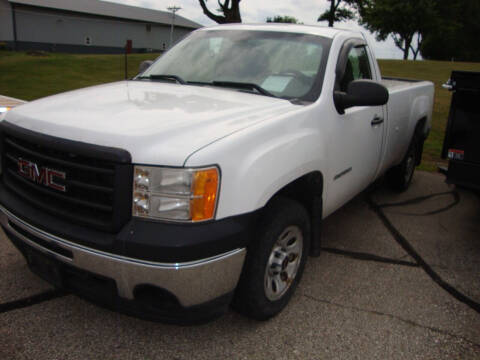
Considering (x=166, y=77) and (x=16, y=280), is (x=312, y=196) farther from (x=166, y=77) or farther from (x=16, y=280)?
(x=16, y=280)

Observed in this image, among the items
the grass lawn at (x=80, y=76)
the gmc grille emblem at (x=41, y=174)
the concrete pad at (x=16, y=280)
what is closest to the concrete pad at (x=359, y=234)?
the concrete pad at (x=16, y=280)

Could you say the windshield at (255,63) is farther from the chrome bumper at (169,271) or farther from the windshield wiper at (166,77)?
the chrome bumper at (169,271)

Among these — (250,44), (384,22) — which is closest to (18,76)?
(250,44)

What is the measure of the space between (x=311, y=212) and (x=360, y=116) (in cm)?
101

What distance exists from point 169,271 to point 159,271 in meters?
0.05

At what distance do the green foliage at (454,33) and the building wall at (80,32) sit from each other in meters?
31.4

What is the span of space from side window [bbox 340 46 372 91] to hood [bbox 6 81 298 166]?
0.89 meters

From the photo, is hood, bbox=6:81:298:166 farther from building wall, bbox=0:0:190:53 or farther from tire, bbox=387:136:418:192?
building wall, bbox=0:0:190:53

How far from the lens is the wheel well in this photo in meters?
3.00

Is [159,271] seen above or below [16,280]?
above

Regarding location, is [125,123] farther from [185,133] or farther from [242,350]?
[242,350]

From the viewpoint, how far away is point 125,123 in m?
2.39

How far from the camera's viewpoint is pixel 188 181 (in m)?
2.17

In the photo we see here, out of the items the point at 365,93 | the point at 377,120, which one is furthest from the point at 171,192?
the point at 377,120
